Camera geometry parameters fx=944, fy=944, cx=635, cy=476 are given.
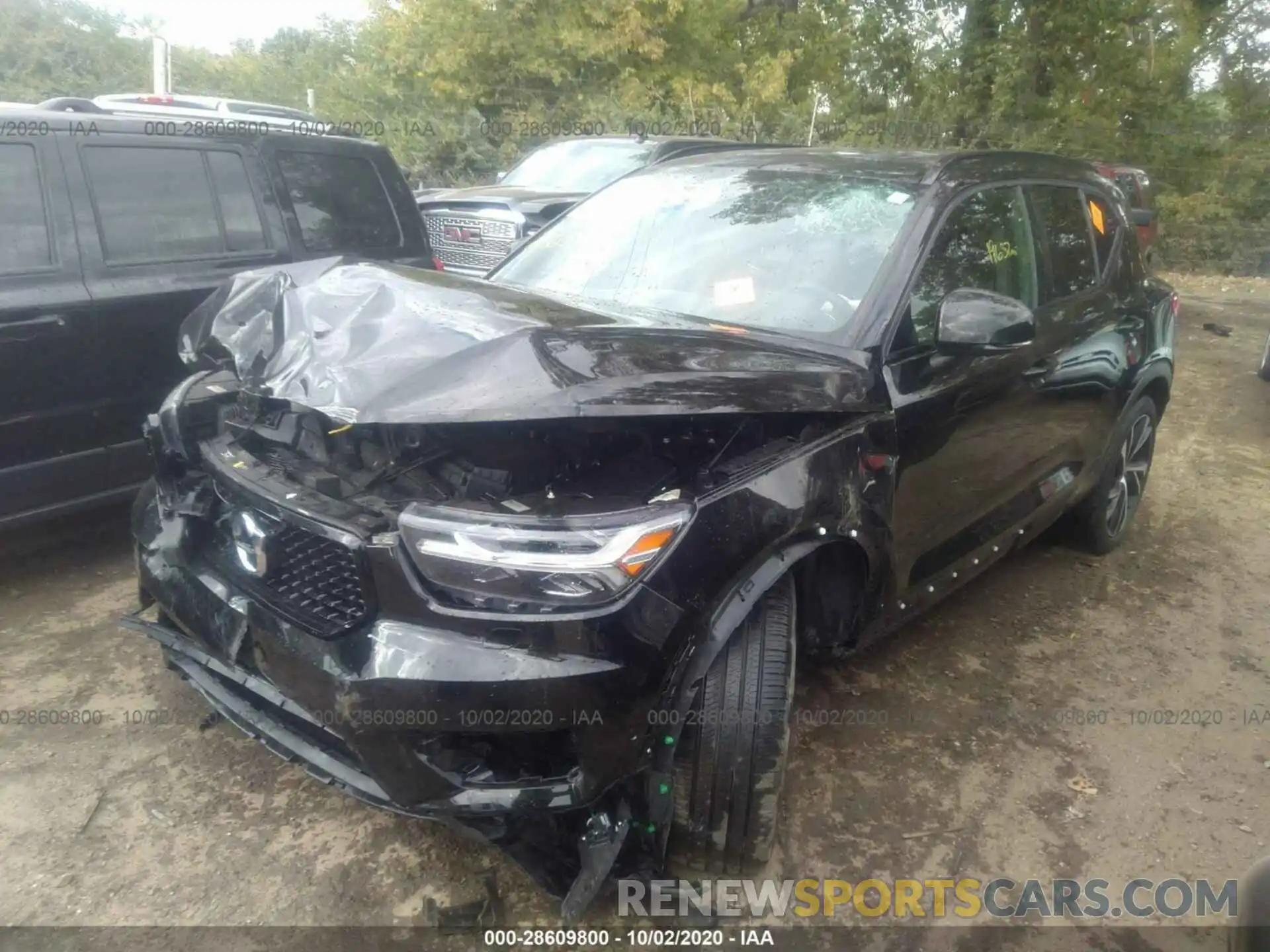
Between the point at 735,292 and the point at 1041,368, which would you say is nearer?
the point at 735,292

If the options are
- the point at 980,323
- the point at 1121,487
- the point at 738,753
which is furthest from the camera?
the point at 1121,487

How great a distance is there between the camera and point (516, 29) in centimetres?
1653

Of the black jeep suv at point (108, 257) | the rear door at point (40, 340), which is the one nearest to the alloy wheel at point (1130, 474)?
the black jeep suv at point (108, 257)

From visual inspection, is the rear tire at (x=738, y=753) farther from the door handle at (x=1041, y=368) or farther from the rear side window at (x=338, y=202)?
the rear side window at (x=338, y=202)

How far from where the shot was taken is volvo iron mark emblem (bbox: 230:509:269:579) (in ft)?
7.43

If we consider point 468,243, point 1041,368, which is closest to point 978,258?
point 1041,368

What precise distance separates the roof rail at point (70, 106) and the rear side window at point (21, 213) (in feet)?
1.51

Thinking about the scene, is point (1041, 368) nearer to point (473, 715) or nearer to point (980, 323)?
point (980, 323)

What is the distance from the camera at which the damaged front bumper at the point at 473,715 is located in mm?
1930

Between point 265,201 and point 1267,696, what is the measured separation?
182 inches

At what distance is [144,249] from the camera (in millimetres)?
3891

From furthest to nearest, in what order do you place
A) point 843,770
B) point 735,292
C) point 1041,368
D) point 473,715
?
point 1041,368 < point 735,292 < point 843,770 < point 473,715

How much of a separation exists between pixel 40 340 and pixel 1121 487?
4.76 meters

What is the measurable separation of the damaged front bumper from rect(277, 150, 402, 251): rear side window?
273 centimetres
